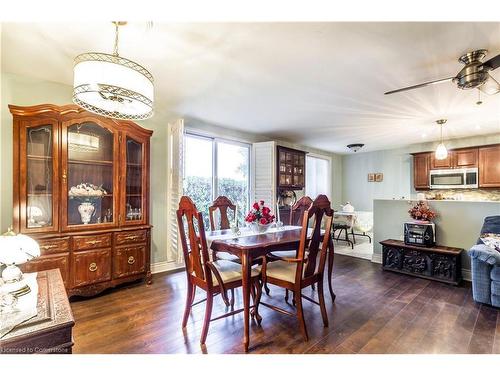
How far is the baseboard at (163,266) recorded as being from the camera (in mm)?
3646

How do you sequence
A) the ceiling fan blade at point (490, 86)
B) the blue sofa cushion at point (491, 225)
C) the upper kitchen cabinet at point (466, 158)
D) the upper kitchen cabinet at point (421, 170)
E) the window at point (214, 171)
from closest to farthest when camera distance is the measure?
the ceiling fan blade at point (490, 86), the blue sofa cushion at point (491, 225), the window at point (214, 171), the upper kitchen cabinet at point (466, 158), the upper kitchen cabinet at point (421, 170)

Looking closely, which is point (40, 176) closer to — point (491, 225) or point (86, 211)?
point (86, 211)

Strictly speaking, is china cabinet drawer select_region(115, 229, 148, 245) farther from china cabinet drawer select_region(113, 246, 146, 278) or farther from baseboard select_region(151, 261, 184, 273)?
baseboard select_region(151, 261, 184, 273)

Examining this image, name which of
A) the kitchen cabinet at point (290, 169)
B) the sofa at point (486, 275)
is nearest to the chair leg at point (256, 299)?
the sofa at point (486, 275)

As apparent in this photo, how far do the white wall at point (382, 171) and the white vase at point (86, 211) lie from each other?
6.85m

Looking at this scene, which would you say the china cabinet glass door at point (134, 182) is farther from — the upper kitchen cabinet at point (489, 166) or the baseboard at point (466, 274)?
the upper kitchen cabinet at point (489, 166)

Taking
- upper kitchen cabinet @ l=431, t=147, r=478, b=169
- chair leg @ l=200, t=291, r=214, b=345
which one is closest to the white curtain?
chair leg @ l=200, t=291, r=214, b=345

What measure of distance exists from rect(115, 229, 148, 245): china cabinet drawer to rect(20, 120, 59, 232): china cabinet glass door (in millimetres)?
633

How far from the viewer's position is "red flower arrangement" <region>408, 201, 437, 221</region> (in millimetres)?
3706

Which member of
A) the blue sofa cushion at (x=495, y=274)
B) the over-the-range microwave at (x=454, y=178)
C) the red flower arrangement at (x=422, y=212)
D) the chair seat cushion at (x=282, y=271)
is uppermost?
the over-the-range microwave at (x=454, y=178)

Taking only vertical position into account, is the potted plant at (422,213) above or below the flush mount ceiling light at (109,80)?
below

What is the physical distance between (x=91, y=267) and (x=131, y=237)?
0.51 m

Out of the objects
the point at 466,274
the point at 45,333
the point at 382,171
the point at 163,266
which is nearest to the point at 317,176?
the point at 382,171

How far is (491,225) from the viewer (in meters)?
3.16
